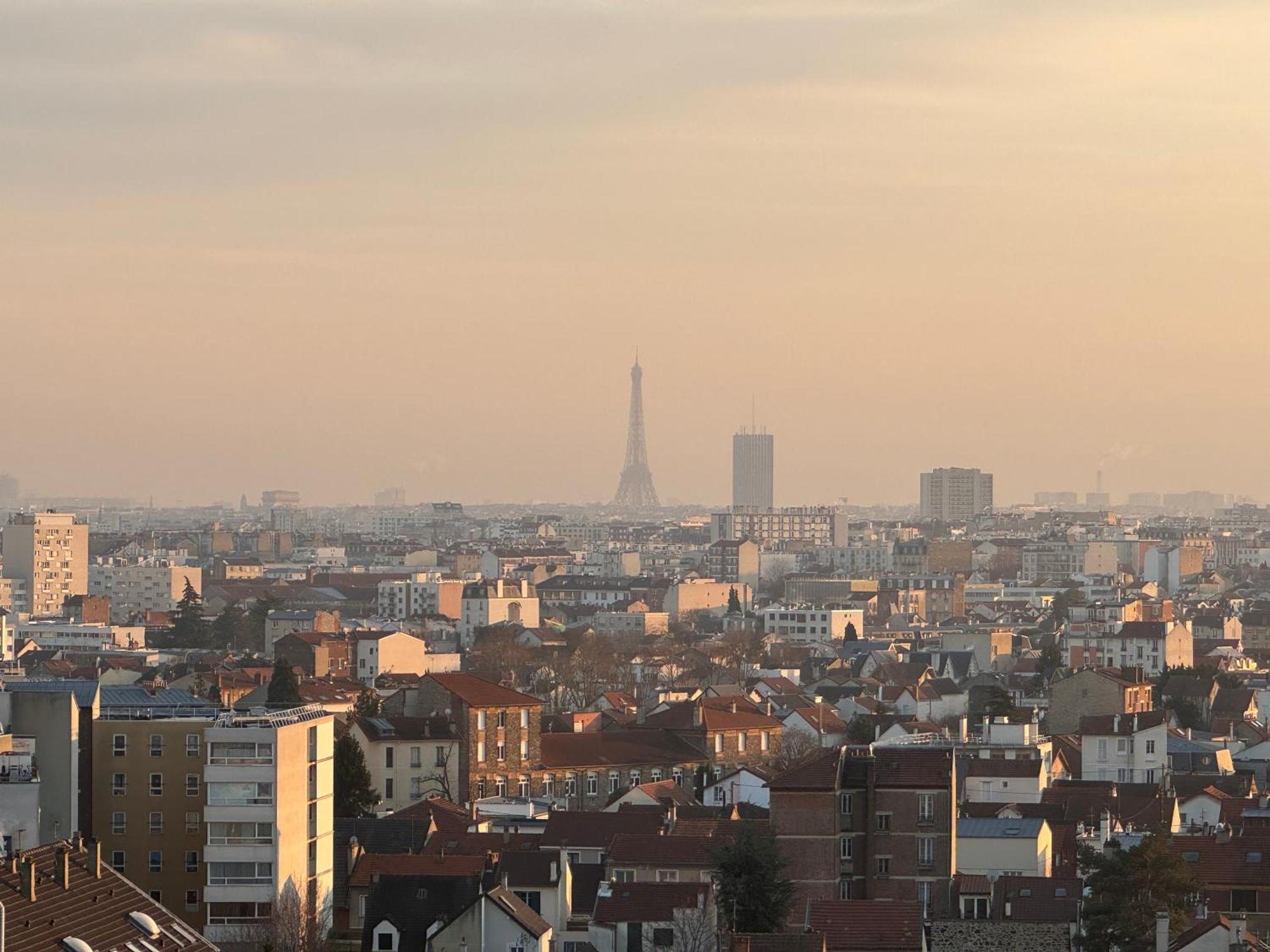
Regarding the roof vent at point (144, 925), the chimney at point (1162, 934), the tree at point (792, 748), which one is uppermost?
the roof vent at point (144, 925)

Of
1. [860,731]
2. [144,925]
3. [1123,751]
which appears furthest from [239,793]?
[860,731]

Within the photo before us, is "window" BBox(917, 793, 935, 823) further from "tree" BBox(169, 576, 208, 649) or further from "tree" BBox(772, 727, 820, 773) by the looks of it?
"tree" BBox(169, 576, 208, 649)

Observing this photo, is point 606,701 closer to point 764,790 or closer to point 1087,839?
point 764,790

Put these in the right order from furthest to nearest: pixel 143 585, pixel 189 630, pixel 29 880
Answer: pixel 143 585 → pixel 189 630 → pixel 29 880

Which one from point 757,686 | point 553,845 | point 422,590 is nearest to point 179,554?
point 422,590

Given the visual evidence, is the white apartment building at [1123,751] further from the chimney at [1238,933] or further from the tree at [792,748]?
the chimney at [1238,933]

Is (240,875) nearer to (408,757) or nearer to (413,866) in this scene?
(413,866)

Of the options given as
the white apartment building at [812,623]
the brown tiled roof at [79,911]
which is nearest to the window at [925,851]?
the brown tiled roof at [79,911]

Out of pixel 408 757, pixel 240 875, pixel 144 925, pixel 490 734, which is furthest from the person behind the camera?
pixel 490 734
